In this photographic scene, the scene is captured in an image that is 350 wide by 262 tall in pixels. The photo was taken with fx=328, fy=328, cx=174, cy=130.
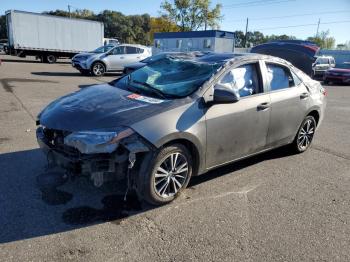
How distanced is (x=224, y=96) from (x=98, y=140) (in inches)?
59.3

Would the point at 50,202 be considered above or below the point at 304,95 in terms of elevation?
below

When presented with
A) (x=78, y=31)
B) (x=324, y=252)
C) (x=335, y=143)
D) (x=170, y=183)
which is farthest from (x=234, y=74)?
Result: (x=78, y=31)

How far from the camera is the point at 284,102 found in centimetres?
479

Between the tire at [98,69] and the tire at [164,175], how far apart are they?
14442 mm

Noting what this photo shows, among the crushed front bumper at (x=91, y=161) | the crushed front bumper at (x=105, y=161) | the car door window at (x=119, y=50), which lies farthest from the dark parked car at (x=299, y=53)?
the crushed front bumper at (x=91, y=161)

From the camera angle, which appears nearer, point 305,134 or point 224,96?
point 224,96

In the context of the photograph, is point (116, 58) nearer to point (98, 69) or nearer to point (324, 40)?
point (98, 69)

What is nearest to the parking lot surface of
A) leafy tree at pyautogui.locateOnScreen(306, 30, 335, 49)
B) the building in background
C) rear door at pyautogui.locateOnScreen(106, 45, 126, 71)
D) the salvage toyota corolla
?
the salvage toyota corolla

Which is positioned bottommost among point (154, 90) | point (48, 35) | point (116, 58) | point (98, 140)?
point (98, 140)

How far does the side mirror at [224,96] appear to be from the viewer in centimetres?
377

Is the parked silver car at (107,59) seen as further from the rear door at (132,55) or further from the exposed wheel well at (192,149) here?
the exposed wheel well at (192,149)

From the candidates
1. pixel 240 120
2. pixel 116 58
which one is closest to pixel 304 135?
pixel 240 120

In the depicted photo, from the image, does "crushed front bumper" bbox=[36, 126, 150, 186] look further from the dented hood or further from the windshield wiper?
the windshield wiper

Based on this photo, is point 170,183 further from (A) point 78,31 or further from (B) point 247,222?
(A) point 78,31
